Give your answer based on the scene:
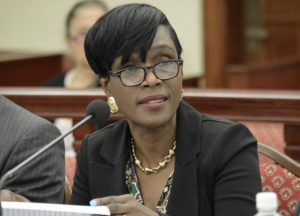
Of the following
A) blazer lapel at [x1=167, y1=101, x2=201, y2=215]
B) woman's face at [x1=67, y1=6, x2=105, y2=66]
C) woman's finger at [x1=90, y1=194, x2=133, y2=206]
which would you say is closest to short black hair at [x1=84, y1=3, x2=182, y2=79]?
blazer lapel at [x1=167, y1=101, x2=201, y2=215]

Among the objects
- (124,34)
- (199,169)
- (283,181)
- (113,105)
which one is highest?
(124,34)

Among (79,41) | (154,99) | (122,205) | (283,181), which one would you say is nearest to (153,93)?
(154,99)

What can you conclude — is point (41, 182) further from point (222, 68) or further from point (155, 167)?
point (222, 68)

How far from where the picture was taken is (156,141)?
2.14 m

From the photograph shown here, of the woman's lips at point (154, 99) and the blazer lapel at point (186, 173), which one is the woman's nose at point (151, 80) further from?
the blazer lapel at point (186, 173)

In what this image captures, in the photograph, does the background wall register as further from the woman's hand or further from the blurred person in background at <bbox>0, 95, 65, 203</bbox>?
the woman's hand

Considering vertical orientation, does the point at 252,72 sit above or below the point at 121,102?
below

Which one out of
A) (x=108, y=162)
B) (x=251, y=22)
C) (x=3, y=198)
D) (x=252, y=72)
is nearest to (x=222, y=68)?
(x=252, y=72)

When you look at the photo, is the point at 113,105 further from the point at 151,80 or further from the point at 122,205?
the point at 122,205

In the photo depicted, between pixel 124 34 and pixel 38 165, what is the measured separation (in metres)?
0.45

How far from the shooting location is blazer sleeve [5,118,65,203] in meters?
2.11

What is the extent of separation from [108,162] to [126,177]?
7 centimetres

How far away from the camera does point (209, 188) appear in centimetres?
209

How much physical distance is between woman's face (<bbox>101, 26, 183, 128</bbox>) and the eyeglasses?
1cm
